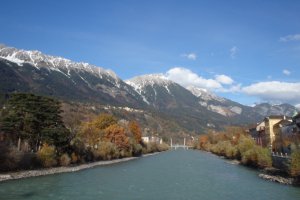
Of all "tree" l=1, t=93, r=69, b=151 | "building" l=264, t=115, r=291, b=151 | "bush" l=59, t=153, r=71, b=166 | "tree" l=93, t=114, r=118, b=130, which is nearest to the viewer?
"tree" l=1, t=93, r=69, b=151

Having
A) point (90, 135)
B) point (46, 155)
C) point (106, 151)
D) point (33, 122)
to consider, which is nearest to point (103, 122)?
point (90, 135)

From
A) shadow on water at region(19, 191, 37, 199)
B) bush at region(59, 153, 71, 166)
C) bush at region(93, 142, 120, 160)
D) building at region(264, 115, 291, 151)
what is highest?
building at region(264, 115, 291, 151)

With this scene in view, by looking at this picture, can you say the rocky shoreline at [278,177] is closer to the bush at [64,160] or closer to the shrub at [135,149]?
the bush at [64,160]

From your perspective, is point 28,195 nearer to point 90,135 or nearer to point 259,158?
point 259,158

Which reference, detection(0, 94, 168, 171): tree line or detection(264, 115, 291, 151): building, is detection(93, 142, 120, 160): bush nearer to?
detection(0, 94, 168, 171): tree line

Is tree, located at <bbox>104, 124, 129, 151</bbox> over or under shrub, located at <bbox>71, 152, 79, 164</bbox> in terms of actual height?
over

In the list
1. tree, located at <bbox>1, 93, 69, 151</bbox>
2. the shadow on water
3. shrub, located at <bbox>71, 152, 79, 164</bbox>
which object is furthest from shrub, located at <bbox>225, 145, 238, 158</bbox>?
the shadow on water

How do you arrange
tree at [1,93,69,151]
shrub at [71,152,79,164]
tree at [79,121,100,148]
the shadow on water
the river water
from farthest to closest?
tree at [79,121,100,148] < shrub at [71,152,79,164] < tree at [1,93,69,151] < the river water < the shadow on water

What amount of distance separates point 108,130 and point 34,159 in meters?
42.3

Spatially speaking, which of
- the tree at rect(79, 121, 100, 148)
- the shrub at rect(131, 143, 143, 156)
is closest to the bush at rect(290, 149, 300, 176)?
the tree at rect(79, 121, 100, 148)

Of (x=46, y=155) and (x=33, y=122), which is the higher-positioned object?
(x=33, y=122)

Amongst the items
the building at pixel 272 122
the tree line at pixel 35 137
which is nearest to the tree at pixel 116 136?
the tree line at pixel 35 137

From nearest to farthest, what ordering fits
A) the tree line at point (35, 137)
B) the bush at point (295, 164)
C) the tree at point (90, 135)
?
the bush at point (295, 164) < the tree line at point (35, 137) < the tree at point (90, 135)

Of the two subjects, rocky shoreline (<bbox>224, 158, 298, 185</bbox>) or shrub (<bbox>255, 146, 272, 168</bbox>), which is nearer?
rocky shoreline (<bbox>224, 158, 298, 185</bbox>)
